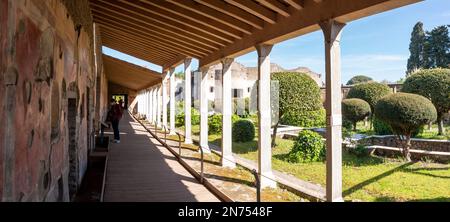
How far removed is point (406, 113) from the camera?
999 centimetres

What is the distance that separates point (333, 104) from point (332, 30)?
3.00 ft

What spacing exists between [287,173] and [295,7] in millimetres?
4686

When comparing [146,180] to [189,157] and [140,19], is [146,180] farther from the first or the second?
[140,19]

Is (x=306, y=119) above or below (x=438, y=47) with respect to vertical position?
below

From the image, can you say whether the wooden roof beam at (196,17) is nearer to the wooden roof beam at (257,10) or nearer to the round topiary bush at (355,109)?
the wooden roof beam at (257,10)

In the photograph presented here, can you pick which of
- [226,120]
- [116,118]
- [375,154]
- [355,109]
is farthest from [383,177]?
[355,109]

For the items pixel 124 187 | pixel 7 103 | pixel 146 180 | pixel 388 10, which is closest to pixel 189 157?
pixel 146 180

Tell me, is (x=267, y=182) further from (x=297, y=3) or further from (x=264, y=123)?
(x=297, y=3)

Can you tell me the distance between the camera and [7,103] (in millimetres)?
1993

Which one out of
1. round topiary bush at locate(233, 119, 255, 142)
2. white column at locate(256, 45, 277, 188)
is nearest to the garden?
round topiary bush at locate(233, 119, 255, 142)

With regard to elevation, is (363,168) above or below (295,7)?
below

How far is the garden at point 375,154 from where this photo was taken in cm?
710

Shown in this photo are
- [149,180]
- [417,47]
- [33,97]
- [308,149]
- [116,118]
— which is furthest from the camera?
[417,47]

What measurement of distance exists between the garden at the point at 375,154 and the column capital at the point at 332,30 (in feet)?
9.88
